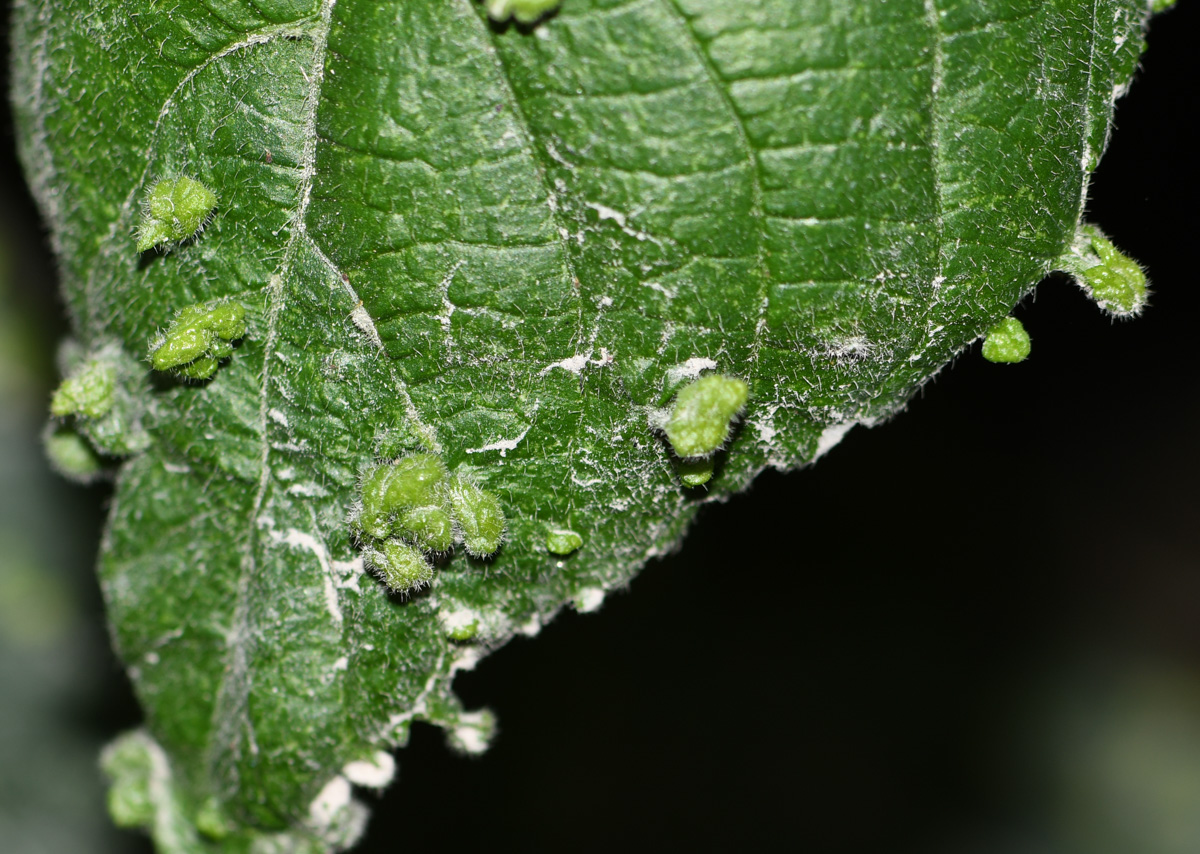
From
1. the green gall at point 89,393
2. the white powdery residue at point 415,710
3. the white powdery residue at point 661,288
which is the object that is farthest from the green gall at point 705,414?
the green gall at point 89,393

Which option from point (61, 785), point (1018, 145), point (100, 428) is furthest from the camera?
point (61, 785)

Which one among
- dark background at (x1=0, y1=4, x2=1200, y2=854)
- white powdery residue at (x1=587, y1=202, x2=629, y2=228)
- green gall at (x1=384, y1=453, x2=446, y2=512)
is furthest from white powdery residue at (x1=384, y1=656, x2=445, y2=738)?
dark background at (x1=0, y1=4, x2=1200, y2=854)

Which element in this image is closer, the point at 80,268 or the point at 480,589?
the point at 480,589

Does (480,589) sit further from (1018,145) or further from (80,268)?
(1018,145)

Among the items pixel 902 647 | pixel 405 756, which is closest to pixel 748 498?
pixel 902 647

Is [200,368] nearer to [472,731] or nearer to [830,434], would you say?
[472,731]

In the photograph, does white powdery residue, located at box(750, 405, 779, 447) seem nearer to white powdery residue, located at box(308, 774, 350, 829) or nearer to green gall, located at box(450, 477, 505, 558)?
green gall, located at box(450, 477, 505, 558)
